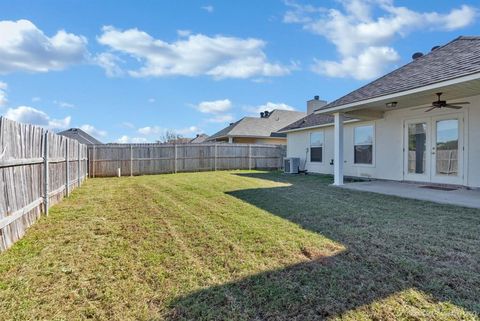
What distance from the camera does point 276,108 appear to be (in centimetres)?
2762

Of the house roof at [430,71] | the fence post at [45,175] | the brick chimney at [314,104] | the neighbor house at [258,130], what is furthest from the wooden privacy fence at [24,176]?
Result: the neighbor house at [258,130]

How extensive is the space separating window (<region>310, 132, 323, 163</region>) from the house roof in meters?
4.30

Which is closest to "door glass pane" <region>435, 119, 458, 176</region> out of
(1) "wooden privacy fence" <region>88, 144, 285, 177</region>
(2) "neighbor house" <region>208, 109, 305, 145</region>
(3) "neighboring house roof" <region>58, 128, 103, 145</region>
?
(1) "wooden privacy fence" <region>88, 144, 285, 177</region>

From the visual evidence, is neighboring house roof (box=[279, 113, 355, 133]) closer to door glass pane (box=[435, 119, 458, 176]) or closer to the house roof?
the house roof

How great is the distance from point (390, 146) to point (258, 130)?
1499 cm

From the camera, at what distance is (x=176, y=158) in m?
15.9

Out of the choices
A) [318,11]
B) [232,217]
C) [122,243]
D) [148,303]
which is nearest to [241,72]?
[318,11]

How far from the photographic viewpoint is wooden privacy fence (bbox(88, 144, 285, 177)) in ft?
46.8

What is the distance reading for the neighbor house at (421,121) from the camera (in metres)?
6.84

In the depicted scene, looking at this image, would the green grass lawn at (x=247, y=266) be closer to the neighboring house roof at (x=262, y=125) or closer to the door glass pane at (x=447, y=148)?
the door glass pane at (x=447, y=148)

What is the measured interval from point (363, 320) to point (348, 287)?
1.55 ft

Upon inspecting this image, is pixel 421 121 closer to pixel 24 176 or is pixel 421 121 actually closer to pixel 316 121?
pixel 316 121

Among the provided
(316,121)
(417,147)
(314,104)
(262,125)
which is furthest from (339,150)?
(262,125)

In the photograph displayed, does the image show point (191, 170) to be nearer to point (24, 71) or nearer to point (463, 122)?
point (24, 71)
